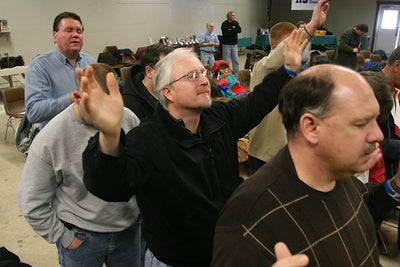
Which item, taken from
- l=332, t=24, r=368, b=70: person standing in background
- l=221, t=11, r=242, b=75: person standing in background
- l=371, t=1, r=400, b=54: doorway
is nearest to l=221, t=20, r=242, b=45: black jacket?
l=221, t=11, r=242, b=75: person standing in background

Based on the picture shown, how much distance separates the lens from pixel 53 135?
144 centimetres

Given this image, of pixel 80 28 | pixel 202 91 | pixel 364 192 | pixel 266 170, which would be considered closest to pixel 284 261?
pixel 266 170

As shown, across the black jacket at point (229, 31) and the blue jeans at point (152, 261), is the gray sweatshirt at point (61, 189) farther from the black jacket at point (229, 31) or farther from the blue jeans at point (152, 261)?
the black jacket at point (229, 31)

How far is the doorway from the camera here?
1405 cm

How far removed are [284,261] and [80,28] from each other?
8.35 ft

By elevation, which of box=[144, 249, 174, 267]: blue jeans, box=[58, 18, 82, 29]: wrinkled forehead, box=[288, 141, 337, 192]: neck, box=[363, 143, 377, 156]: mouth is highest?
box=[58, 18, 82, 29]: wrinkled forehead

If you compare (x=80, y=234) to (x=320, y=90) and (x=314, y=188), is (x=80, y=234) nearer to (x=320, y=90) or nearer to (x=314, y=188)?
(x=314, y=188)

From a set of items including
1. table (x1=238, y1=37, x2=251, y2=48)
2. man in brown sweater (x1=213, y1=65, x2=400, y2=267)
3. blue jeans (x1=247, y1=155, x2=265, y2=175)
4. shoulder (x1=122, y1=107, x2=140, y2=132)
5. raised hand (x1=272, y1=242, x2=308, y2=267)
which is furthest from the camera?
table (x1=238, y1=37, x2=251, y2=48)

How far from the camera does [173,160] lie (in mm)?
1289

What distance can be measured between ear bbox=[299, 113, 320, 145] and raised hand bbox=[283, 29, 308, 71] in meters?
0.76

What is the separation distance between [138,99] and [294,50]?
1.01 m

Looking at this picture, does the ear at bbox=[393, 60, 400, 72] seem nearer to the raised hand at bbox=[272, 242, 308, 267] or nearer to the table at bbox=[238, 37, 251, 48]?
the raised hand at bbox=[272, 242, 308, 267]

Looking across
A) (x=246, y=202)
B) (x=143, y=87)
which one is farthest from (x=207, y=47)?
(x=246, y=202)

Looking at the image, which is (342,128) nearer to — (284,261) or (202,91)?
(284,261)
